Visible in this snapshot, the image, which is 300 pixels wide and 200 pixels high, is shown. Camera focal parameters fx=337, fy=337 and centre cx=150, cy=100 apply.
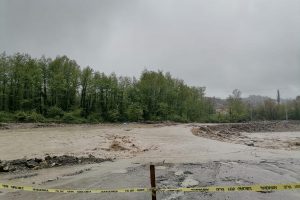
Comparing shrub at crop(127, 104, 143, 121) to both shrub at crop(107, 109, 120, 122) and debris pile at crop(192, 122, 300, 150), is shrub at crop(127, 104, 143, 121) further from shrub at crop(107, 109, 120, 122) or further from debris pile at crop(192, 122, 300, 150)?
debris pile at crop(192, 122, 300, 150)

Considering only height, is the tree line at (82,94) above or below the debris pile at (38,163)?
above

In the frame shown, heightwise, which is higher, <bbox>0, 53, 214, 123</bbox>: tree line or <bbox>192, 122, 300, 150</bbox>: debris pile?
<bbox>0, 53, 214, 123</bbox>: tree line

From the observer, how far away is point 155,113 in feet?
301

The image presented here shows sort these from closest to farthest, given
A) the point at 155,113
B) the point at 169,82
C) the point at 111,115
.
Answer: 1. the point at 111,115
2. the point at 155,113
3. the point at 169,82

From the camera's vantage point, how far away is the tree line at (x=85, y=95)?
216 ft

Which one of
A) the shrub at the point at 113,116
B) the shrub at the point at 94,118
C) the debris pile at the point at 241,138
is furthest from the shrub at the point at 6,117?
the debris pile at the point at 241,138

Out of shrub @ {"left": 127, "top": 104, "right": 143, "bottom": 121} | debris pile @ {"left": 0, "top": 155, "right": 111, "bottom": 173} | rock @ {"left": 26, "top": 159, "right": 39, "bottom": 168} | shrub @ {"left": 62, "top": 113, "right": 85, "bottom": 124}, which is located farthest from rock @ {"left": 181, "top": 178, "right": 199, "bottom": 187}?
shrub @ {"left": 127, "top": 104, "right": 143, "bottom": 121}

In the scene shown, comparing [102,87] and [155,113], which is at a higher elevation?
[102,87]

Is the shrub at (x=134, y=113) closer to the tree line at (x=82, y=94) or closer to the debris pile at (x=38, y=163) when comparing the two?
the tree line at (x=82, y=94)

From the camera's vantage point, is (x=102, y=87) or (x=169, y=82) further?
(x=169, y=82)

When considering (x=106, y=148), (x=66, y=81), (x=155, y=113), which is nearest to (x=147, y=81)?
(x=155, y=113)

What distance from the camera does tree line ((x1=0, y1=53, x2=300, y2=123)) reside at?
216 ft

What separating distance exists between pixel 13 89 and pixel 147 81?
37.1 metres

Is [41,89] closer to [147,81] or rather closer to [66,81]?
[66,81]
